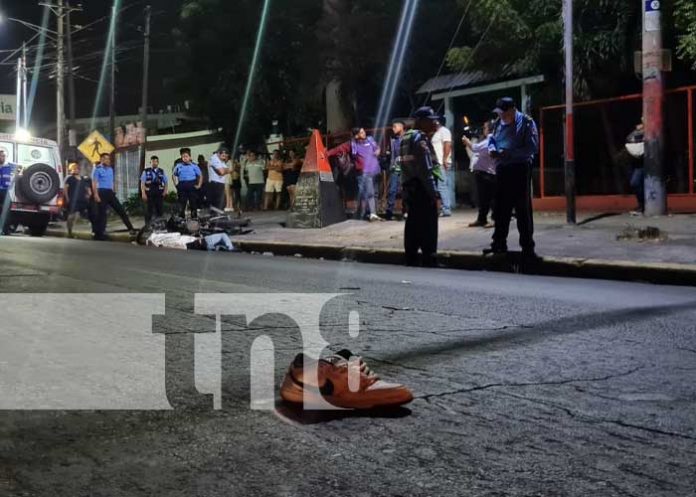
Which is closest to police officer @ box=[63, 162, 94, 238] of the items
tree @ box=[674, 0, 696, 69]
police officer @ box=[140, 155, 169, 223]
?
police officer @ box=[140, 155, 169, 223]

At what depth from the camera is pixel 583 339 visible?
5211 millimetres

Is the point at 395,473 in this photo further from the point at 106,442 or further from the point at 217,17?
the point at 217,17

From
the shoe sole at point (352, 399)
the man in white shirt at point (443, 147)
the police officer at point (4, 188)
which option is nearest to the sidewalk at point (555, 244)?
the man in white shirt at point (443, 147)

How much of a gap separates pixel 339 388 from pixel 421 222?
675cm

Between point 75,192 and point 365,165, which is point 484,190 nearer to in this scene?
point 365,165

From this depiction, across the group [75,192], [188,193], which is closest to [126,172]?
[75,192]

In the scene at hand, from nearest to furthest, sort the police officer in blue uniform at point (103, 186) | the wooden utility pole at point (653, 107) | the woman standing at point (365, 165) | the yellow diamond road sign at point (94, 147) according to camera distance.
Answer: the wooden utility pole at point (653, 107)
the woman standing at point (365, 165)
the police officer in blue uniform at point (103, 186)
the yellow diamond road sign at point (94, 147)

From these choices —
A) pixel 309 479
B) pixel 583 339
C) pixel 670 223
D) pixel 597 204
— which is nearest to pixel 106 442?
pixel 309 479

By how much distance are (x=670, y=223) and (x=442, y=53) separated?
1189cm

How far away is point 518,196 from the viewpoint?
384 inches

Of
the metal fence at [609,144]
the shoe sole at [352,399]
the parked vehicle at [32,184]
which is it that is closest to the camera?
the shoe sole at [352,399]

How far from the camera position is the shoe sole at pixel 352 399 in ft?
11.8

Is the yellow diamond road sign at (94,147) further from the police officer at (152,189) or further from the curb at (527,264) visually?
the curb at (527,264)

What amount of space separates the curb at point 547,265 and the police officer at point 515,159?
27 centimetres
